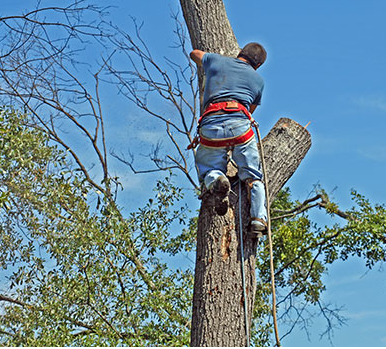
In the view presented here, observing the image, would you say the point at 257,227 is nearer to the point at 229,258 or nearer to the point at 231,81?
the point at 229,258

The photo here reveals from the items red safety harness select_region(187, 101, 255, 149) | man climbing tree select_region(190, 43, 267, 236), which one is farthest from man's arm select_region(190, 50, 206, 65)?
red safety harness select_region(187, 101, 255, 149)

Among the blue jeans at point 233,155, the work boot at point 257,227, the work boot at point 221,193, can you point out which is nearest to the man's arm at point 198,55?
the blue jeans at point 233,155

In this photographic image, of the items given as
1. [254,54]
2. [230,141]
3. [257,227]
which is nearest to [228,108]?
[230,141]

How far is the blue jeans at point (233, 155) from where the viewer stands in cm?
411

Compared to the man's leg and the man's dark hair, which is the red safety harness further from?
the man's dark hair

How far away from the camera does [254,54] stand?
15.3 feet

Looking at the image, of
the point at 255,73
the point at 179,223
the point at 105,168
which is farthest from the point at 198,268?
the point at 105,168

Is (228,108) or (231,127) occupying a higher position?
(228,108)

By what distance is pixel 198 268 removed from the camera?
400 cm

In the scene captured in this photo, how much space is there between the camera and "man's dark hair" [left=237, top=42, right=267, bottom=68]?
4.67 meters

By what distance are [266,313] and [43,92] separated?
5.53m

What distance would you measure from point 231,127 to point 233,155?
0.22m

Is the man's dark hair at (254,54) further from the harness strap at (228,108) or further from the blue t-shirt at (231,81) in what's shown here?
the harness strap at (228,108)

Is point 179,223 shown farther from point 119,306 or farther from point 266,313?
point 266,313
